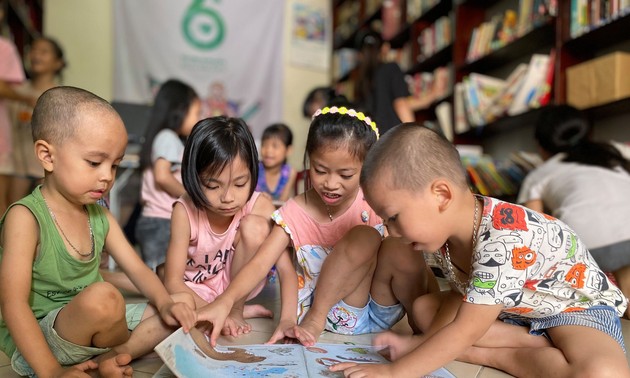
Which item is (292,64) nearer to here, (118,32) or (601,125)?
(118,32)

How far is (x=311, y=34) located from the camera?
4367mm

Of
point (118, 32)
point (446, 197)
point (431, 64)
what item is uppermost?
point (118, 32)

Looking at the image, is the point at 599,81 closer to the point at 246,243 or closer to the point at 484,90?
the point at 484,90

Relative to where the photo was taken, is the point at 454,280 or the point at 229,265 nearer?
the point at 454,280

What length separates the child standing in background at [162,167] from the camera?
73.2 inches

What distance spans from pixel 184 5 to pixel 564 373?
3.74 m

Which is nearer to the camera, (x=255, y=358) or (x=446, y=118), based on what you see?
(x=255, y=358)

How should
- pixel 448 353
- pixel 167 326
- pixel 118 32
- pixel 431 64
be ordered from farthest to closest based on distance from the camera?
1. pixel 118 32
2. pixel 431 64
3. pixel 167 326
4. pixel 448 353

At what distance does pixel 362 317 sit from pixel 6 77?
211cm

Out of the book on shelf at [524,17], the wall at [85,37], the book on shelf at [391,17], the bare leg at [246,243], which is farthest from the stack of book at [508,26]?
the bare leg at [246,243]

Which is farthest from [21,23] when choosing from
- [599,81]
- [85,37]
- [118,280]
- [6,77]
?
[599,81]

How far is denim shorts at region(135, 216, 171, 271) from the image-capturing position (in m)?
1.91

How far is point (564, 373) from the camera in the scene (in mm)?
820

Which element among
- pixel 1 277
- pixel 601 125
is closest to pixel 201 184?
pixel 1 277
